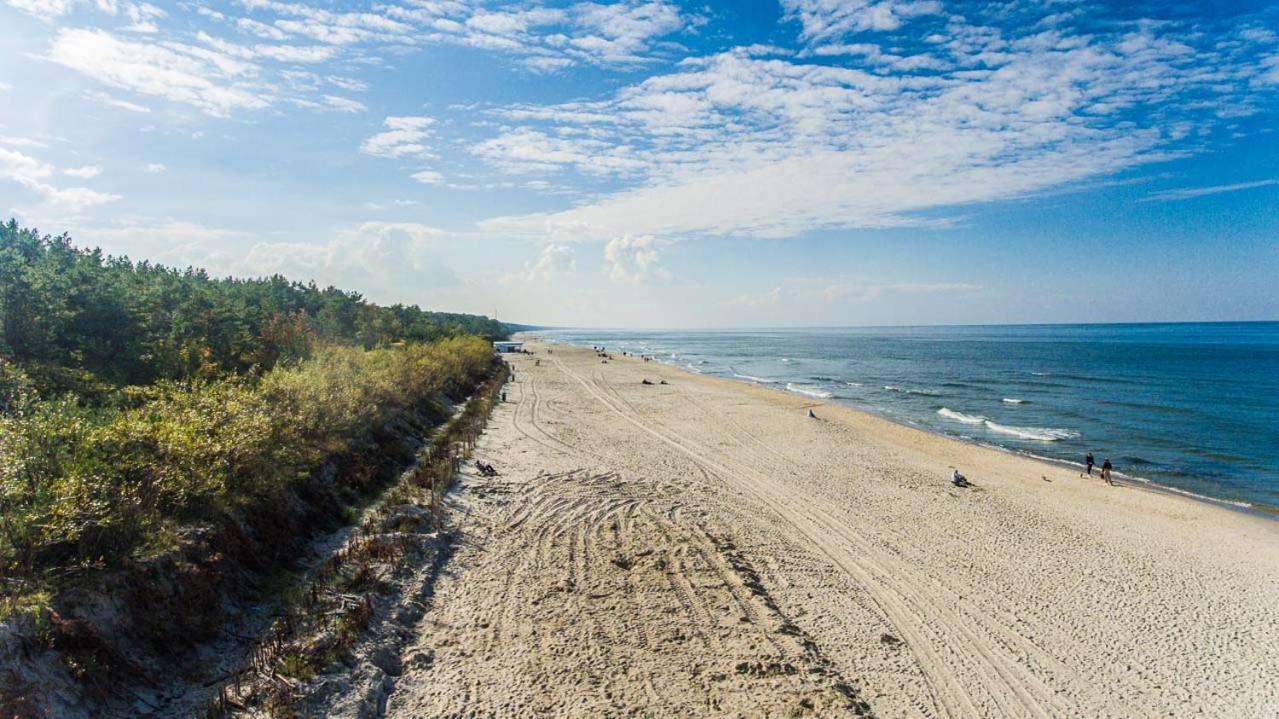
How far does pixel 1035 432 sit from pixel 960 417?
17.6 ft

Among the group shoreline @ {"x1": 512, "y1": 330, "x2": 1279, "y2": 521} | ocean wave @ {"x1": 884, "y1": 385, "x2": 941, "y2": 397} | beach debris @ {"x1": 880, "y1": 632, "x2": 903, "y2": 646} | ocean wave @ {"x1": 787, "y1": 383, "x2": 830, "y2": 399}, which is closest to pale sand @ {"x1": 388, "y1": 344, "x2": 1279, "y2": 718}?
beach debris @ {"x1": 880, "y1": 632, "x2": 903, "y2": 646}

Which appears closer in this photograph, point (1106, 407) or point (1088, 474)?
point (1088, 474)

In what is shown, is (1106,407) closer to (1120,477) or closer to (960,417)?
(960,417)

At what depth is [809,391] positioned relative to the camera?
2018 inches

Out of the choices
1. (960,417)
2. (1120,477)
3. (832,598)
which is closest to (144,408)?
(832,598)

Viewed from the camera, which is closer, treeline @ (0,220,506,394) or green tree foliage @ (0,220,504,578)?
green tree foliage @ (0,220,504,578)

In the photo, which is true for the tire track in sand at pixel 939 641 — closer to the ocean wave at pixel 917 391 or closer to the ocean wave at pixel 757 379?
the ocean wave at pixel 917 391

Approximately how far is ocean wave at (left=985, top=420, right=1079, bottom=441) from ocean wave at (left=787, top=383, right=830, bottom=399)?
14.2 m

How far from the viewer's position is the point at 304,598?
9.17m

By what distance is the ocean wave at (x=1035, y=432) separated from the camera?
3184 centimetres

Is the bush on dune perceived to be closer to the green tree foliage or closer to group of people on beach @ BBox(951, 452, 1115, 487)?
the green tree foliage

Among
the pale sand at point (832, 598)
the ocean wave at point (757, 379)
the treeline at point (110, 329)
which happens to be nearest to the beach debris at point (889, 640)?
the pale sand at point (832, 598)

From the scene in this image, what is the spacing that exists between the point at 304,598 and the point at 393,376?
16384 millimetres

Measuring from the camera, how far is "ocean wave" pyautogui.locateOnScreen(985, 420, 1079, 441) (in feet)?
104
